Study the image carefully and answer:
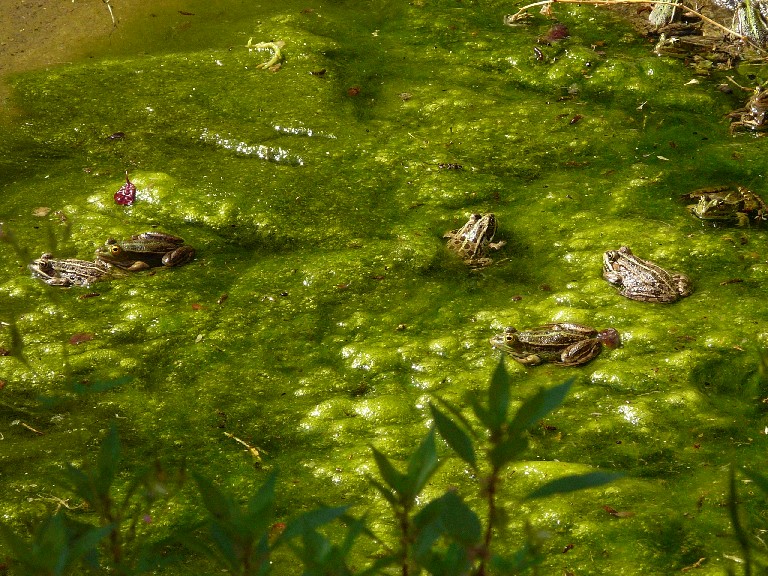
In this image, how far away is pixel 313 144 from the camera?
373cm

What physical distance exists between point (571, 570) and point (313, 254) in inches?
68.1

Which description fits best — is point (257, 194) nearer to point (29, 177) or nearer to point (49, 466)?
point (29, 177)

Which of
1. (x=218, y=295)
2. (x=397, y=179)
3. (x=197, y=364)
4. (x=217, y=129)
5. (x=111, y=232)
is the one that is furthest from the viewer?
(x=217, y=129)

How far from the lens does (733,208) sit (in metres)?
3.18

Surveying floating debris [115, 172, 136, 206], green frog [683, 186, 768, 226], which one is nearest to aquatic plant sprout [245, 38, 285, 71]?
floating debris [115, 172, 136, 206]

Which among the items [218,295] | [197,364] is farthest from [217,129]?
[197,364]

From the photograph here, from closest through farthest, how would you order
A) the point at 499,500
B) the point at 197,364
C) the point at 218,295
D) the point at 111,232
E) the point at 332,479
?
the point at 499,500 < the point at 332,479 < the point at 197,364 < the point at 218,295 < the point at 111,232

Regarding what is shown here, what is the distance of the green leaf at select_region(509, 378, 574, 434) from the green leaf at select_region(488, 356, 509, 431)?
0.05ft

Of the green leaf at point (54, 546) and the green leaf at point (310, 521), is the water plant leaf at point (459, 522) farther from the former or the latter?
the green leaf at point (54, 546)

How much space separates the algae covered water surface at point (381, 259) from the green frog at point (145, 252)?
9cm

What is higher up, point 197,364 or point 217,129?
point 217,129

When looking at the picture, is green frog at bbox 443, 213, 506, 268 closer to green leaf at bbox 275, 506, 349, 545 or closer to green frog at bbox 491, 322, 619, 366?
green frog at bbox 491, 322, 619, 366

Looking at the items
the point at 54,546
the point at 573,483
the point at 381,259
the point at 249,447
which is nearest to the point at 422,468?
the point at 573,483

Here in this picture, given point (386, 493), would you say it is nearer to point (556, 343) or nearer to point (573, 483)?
point (573, 483)
